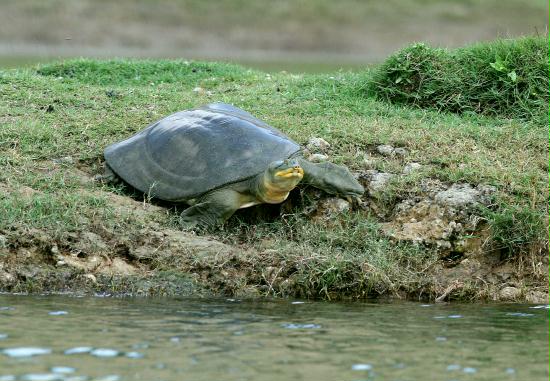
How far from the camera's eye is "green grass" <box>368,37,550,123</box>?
8.95m

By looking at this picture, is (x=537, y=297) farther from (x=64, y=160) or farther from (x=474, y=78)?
(x=64, y=160)

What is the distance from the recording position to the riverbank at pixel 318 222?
6543 mm

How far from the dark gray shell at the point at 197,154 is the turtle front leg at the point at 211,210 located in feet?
0.21

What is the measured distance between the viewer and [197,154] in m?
7.24

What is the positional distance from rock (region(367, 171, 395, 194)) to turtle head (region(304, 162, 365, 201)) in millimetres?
97

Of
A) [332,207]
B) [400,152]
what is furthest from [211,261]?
[400,152]

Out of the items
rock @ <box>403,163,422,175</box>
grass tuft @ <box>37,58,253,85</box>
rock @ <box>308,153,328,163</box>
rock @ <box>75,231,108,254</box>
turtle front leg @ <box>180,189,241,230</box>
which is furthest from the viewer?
grass tuft @ <box>37,58,253,85</box>

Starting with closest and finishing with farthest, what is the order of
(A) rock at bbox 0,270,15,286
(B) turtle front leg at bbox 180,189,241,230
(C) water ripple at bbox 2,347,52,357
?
1. (C) water ripple at bbox 2,347,52,357
2. (A) rock at bbox 0,270,15,286
3. (B) turtle front leg at bbox 180,189,241,230

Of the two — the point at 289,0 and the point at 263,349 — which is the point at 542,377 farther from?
the point at 289,0

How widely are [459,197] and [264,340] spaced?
7.48ft

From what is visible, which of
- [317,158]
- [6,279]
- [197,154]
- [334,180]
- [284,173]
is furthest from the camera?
[317,158]

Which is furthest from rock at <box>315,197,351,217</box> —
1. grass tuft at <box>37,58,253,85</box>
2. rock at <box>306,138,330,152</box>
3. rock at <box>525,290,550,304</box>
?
grass tuft at <box>37,58,253,85</box>

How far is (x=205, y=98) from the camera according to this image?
940 centimetres

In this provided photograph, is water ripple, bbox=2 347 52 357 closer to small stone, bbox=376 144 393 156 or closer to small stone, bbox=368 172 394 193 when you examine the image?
small stone, bbox=368 172 394 193
